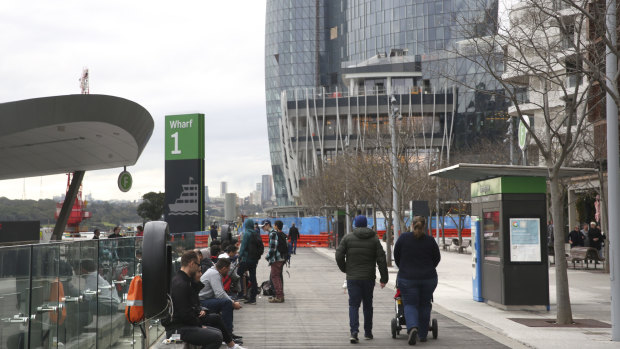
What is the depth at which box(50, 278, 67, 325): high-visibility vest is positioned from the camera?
256 inches

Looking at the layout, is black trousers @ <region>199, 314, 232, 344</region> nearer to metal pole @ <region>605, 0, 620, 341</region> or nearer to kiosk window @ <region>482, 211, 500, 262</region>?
metal pole @ <region>605, 0, 620, 341</region>

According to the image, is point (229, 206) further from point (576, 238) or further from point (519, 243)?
point (519, 243)

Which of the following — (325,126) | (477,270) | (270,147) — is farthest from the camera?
(270,147)

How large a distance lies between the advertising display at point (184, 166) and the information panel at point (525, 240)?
9479 mm

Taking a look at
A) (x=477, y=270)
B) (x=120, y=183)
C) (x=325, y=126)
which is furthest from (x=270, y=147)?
(x=477, y=270)

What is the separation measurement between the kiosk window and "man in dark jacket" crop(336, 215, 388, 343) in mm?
4895

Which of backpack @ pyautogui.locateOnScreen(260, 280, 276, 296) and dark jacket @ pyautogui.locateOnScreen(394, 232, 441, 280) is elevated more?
dark jacket @ pyautogui.locateOnScreen(394, 232, 441, 280)

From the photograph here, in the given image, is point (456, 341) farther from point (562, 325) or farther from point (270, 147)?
point (270, 147)

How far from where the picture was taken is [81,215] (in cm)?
10394

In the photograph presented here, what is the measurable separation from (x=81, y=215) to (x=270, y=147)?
199 ft

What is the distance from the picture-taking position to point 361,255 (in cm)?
1093

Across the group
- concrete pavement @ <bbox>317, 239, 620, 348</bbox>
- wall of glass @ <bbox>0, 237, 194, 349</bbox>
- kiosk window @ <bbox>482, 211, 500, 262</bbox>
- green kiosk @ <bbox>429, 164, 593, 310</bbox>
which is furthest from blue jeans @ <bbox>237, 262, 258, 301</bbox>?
wall of glass @ <bbox>0, 237, 194, 349</bbox>

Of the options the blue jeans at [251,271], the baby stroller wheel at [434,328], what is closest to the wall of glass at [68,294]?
the baby stroller wheel at [434,328]

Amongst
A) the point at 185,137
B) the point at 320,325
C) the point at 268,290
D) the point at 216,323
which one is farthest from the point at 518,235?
the point at 185,137
